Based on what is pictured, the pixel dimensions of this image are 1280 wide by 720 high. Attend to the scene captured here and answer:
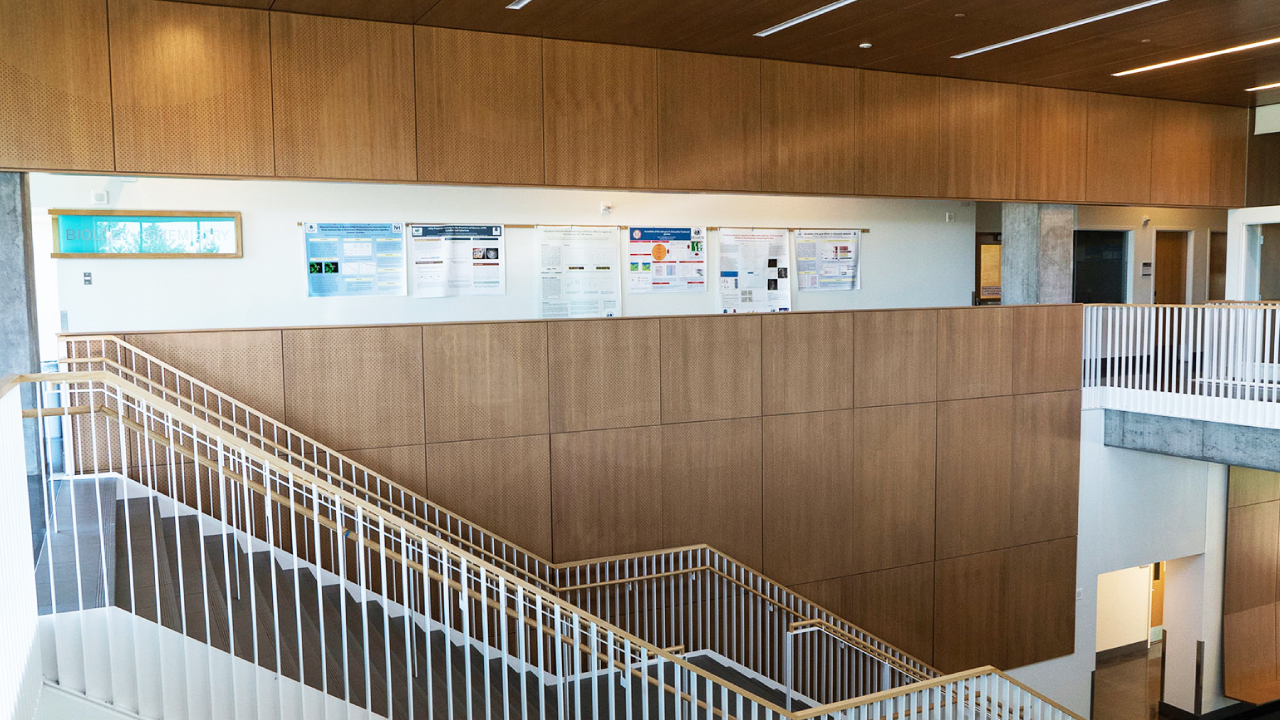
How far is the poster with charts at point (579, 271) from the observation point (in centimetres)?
857

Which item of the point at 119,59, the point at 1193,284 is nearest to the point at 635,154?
the point at 119,59

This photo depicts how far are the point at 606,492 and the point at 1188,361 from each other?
20.8 feet

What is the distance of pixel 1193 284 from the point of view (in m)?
12.1

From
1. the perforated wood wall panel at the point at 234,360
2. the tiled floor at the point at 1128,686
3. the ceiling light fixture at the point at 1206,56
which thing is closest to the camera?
the perforated wood wall panel at the point at 234,360

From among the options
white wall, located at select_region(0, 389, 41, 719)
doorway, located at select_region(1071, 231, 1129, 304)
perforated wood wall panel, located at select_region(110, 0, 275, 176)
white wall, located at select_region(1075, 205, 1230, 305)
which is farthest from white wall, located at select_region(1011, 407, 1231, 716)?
white wall, located at select_region(0, 389, 41, 719)

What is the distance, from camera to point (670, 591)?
26.4 ft

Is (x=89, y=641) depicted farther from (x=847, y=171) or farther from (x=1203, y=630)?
(x=1203, y=630)

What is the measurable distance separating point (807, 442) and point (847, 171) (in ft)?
8.31

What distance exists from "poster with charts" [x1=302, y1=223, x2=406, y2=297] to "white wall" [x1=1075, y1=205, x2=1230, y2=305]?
8035 mm

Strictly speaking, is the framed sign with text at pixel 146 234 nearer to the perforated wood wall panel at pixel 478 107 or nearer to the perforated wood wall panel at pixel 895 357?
the perforated wood wall panel at pixel 478 107

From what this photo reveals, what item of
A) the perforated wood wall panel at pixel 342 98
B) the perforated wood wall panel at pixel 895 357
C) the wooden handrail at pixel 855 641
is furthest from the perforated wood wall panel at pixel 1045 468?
the perforated wood wall panel at pixel 342 98

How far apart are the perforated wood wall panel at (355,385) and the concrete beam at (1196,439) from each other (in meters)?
7.58

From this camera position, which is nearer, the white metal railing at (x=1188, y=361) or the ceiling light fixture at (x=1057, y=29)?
the ceiling light fixture at (x=1057, y=29)

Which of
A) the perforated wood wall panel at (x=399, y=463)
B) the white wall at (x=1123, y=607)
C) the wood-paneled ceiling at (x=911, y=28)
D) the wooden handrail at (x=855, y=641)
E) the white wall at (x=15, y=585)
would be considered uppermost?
the wood-paneled ceiling at (x=911, y=28)
